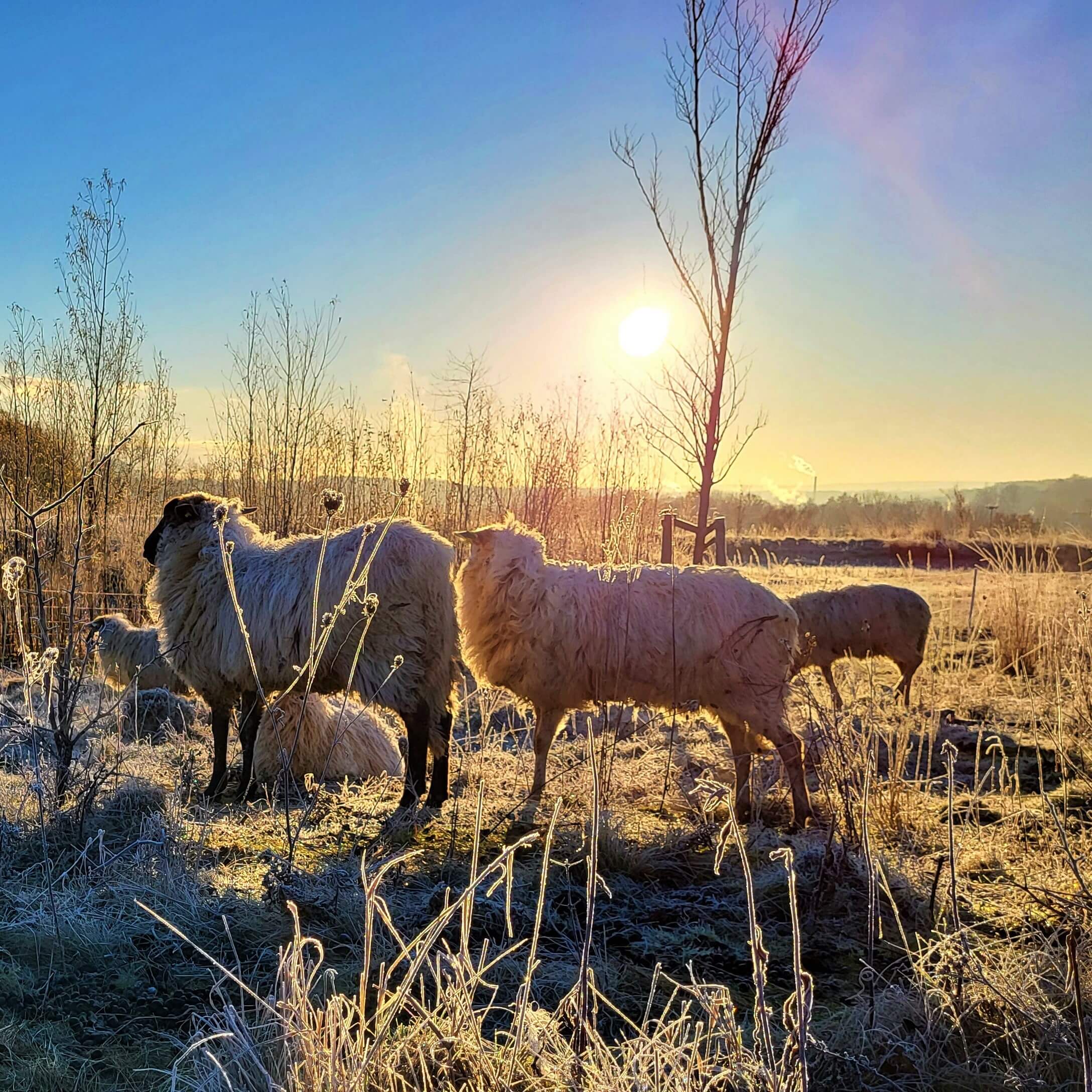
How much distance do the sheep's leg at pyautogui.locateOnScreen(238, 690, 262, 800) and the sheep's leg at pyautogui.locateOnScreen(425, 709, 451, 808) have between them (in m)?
1.05

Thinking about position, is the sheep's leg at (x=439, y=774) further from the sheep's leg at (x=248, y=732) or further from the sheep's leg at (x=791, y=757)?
the sheep's leg at (x=791, y=757)

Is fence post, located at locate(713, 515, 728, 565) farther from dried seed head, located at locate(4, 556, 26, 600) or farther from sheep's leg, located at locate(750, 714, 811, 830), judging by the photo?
dried seed head, located at locate(4, 556, 26, 600)

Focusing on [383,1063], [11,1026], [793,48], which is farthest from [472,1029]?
[793,48]

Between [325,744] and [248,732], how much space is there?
27.7 inches

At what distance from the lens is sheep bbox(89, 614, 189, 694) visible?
7.48 m

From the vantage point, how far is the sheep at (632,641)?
15.8ft

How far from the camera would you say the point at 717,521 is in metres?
7.81

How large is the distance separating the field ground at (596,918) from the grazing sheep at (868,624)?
212cm

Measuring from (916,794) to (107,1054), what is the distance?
3.86 metres

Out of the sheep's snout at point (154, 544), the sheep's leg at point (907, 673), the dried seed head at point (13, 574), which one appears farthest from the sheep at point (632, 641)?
the sheep's leg at point (907, 673)

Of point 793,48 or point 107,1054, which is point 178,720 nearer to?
point 107,1054

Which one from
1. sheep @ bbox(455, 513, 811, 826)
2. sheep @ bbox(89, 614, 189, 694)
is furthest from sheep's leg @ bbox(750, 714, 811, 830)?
sheep @ bbox(89, 614, 189, 694)

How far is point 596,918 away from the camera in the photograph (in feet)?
10.8

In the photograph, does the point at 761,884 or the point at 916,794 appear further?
the point at 916,794
